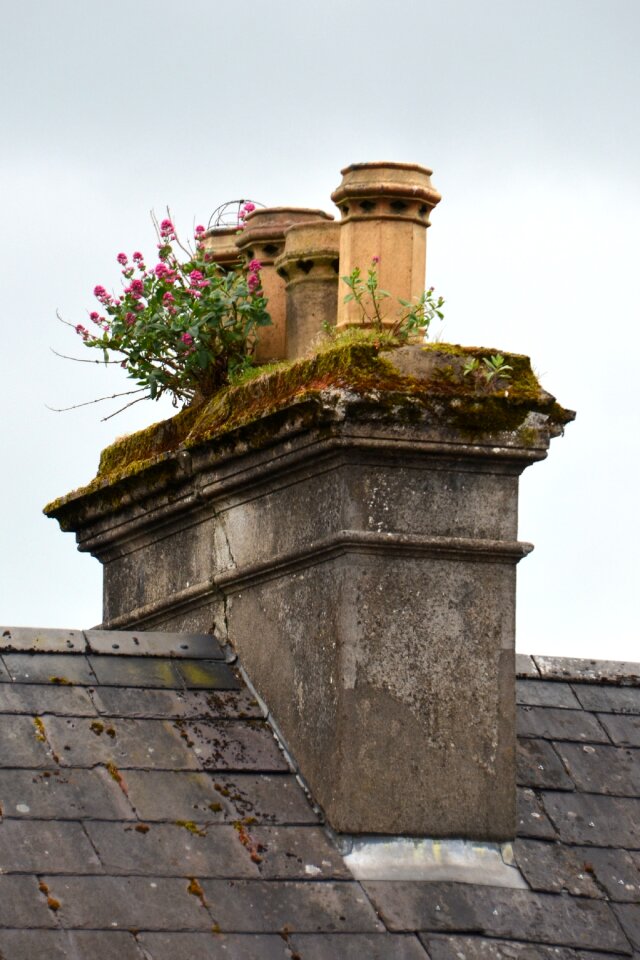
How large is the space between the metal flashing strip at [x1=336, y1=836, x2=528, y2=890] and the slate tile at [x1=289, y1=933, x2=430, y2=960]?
275 mm

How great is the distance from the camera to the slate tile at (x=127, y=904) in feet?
14.8

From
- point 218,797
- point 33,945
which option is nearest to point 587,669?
point 218,797

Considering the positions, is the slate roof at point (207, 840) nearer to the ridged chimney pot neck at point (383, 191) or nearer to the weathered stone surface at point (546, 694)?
the weathered stone surface at point (546, 694)

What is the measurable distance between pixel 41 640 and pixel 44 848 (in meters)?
1.03

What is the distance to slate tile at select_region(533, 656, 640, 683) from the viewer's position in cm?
652

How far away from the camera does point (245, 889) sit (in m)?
4.84

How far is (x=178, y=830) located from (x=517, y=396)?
5.36 ft

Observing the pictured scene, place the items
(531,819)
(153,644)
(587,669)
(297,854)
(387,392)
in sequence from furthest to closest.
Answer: (587,669) → (153,644) → (531,819) → (387,392) → (297,854)

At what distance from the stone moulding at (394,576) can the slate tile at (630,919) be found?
418 millimetres

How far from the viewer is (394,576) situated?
17.5 feet

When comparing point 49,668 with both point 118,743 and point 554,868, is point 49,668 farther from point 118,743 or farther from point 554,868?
point 554,868

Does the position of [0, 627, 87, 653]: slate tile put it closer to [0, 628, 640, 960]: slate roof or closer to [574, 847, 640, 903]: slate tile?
[0, 628, 640, 960]: slate roof

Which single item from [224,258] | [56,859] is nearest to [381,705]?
[56,859]

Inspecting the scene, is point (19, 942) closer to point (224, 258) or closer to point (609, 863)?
point (609, 863)
